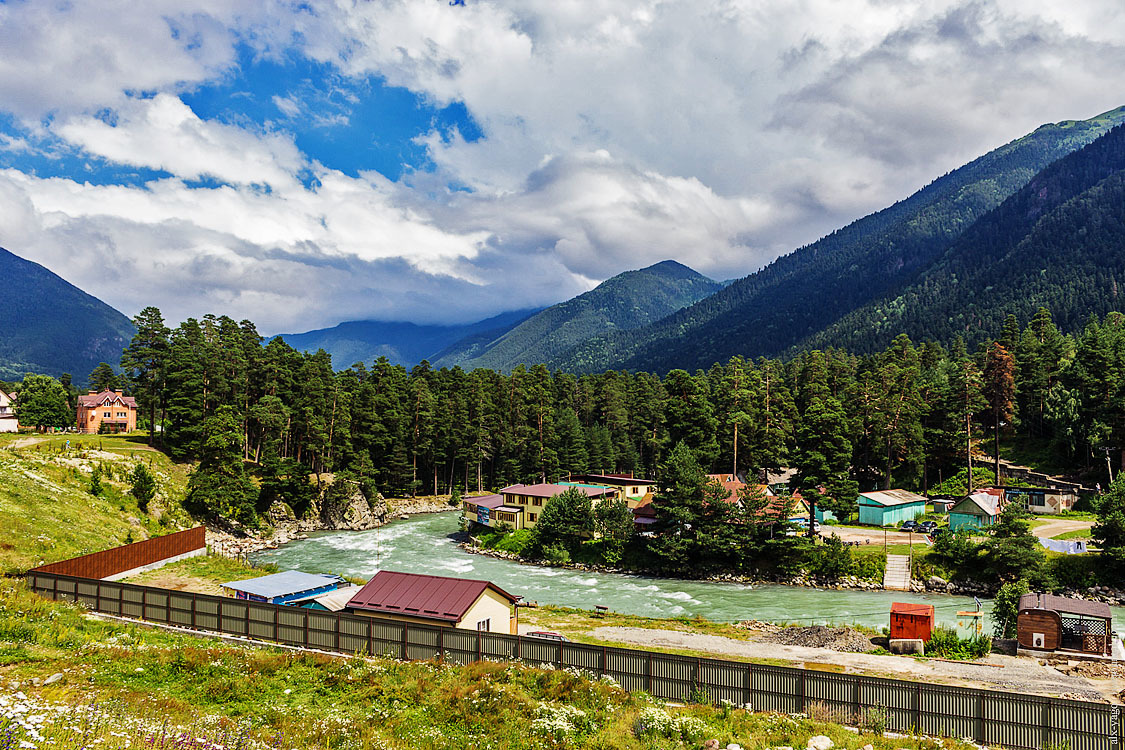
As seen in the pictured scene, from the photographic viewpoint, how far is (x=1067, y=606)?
100 ft

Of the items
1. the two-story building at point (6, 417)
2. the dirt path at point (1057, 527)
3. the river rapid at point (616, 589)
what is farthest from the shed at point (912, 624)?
the two-story building at point (6, 417)

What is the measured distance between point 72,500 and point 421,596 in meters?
35.0

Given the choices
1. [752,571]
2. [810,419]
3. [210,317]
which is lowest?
[752,571]

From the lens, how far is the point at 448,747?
14648 mm

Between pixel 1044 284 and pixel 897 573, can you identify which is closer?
pixel 897 573

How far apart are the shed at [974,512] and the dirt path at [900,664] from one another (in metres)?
27.2

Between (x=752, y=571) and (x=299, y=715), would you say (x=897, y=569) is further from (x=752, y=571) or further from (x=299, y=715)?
(x=299, y=715)

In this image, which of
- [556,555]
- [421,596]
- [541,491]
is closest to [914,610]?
[421,596]

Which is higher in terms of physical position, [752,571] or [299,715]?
[299,715]

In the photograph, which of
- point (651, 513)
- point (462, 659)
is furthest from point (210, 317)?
point (462, 659)

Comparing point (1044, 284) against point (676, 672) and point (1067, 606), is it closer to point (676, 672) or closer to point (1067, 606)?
point (1067, 606)

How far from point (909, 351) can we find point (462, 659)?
349ft

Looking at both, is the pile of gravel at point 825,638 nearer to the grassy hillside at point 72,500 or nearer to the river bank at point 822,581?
the river bank at point 822,581

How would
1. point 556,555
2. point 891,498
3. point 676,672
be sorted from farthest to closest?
1. point 891,498
2. point 556,555
3. point 676,672
